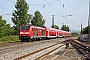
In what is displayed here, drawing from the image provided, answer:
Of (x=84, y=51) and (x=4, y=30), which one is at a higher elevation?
(x=4, y=30)

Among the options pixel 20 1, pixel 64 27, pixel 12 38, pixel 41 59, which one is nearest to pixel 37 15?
pixel 20 1

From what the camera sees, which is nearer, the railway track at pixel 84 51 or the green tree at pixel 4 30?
the railway track at pixel 84 51

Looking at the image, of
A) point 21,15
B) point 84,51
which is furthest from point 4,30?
point 84,51

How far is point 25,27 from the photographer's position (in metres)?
43.2

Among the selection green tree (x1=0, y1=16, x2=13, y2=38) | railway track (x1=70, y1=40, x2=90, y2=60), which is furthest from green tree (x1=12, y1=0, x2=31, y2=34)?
railway track (x1=70, y1=40, x2=90, y2=60)

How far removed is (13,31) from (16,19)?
4.83 metres

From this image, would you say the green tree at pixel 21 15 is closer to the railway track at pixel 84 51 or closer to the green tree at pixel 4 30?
the green tree at pixel 4 30

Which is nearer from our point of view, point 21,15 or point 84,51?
point 84,51

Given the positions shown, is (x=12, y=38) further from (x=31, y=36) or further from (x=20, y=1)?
(x=20, y=1)

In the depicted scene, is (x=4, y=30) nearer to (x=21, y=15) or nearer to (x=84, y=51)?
(x=21, y=15)

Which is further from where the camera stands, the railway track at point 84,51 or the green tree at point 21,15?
the green tree at point 21,15

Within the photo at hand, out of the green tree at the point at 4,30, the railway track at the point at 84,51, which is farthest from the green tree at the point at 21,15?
the railway track at the point at 84,51

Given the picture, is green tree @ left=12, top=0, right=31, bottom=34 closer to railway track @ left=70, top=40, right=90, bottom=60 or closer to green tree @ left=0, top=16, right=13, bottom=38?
green tree @ left=0, top=16, right=13, bottom=38

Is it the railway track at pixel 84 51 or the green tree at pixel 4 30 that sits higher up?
the green tree at pixel 4 30
